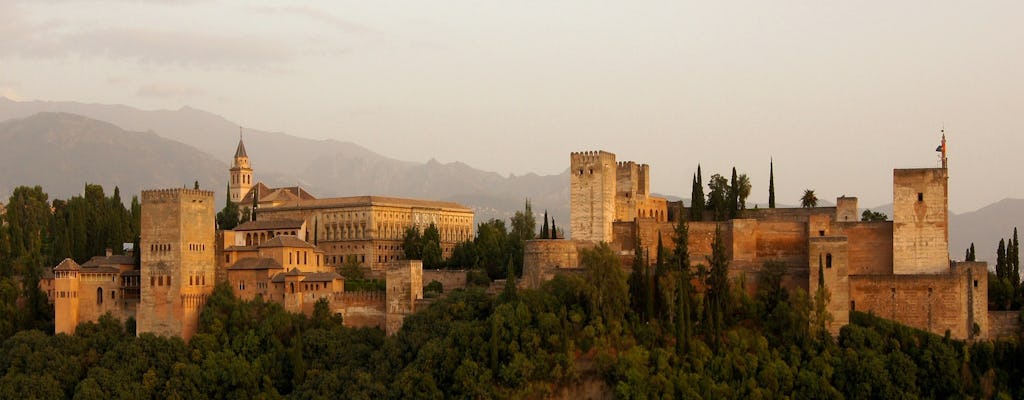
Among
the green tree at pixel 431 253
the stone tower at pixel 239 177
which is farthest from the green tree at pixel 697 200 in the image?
the stone tower at pixel 239 177

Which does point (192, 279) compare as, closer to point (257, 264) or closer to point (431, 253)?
point (257, 264)

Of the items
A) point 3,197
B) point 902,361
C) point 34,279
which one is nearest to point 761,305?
Result: point 902,361

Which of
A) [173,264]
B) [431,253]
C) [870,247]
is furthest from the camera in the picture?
[431,253]

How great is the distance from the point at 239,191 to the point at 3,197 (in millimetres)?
127659

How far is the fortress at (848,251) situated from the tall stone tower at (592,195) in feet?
0.16

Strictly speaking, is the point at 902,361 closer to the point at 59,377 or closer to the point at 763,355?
the point at 763,355

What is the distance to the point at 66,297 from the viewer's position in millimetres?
51312

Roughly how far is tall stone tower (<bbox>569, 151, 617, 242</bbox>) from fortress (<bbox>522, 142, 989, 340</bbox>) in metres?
0.05

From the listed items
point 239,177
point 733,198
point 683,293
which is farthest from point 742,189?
point 239,177

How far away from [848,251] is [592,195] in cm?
1081

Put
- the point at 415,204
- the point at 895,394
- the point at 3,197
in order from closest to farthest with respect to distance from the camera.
A: the point at 895,394
the point at 415,204
the point at 3,197

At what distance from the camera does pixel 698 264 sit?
1828 inches

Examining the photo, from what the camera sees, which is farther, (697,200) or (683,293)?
(697,200)

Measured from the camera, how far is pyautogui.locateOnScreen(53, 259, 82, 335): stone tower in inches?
2010
